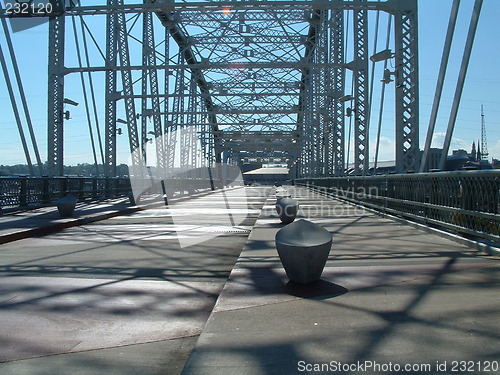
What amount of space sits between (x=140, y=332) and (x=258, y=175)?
171 m

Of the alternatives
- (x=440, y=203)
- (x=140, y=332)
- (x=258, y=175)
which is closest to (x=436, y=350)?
(x=140, y=332)

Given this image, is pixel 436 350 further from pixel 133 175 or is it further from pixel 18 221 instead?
pixel 133 175

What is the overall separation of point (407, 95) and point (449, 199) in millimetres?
8213

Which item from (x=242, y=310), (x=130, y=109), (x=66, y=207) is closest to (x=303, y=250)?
(x=242, y=310)

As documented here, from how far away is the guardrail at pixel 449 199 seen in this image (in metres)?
7.56

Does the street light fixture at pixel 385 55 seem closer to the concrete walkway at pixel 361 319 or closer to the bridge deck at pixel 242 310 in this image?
the bridge deck at pixel 242 310

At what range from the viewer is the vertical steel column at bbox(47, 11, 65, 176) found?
904 inches

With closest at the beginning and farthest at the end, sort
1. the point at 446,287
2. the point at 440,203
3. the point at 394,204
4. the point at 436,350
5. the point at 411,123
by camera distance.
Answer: the point at 436,350
the point at 446,287
the point at 440,203
the point at 394,204
the point at 411,123

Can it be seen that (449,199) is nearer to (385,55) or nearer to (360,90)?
(385,55)

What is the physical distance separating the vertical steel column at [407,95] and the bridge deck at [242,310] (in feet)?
26.0

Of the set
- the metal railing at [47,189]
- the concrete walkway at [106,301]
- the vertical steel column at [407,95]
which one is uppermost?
the vertical steel column at [407,95]

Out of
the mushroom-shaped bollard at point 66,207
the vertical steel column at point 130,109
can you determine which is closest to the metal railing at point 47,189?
the mushroom-shaped bollard at point 66,207

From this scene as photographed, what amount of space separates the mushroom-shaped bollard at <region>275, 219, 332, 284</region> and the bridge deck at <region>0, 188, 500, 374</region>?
252mm

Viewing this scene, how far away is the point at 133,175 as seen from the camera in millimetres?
34969
